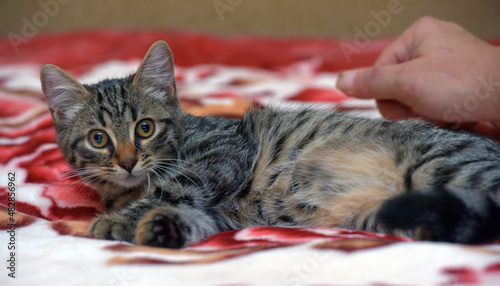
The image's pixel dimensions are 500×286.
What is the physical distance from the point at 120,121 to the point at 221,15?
2.53m

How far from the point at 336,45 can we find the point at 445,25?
4.86ft

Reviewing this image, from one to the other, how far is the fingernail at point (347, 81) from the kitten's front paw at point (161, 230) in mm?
1114

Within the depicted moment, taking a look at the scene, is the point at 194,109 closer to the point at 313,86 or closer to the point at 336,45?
the point at 313,86

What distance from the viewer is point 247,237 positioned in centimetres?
105

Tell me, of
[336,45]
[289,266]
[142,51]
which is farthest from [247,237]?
[336,45]

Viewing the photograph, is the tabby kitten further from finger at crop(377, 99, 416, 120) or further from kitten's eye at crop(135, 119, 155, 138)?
finger at crop(377, 99, 416, 120)

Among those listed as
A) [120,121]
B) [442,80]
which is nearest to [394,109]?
[442,80]

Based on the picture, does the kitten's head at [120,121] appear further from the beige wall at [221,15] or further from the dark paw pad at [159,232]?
the beige wall at [221,15]

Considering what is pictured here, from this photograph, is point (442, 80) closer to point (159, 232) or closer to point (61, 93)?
point (159, 232)

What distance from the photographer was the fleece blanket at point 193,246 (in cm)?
80

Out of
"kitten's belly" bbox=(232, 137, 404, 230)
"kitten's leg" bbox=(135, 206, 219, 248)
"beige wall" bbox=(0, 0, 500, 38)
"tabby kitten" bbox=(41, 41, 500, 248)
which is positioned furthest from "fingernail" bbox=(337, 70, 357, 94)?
"beige wall" bbox=(0, 0, 500, 38)

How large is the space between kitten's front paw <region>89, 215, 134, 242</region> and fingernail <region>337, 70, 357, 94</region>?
118 cm

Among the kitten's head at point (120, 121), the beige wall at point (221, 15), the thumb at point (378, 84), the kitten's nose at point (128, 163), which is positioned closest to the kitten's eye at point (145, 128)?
the kitten's head at point (120, 121)

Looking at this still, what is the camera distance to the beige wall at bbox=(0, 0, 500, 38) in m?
3.54
